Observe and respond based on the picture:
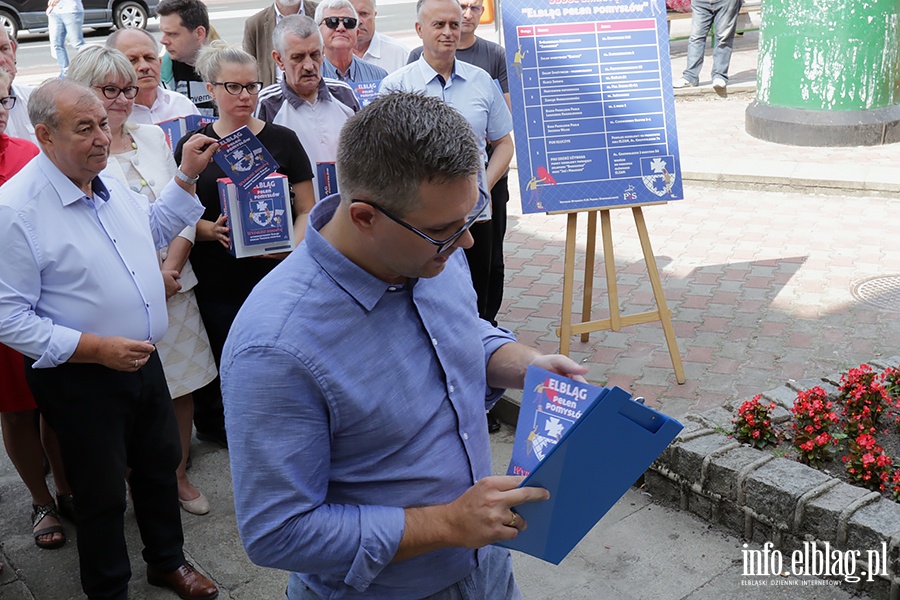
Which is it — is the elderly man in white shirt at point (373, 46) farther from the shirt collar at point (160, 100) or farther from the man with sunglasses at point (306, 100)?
the shirt collar at point (160, 100)

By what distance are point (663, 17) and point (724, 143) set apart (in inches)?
194

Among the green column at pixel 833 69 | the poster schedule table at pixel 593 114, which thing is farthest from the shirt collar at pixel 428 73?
the green column at pixel 833 69

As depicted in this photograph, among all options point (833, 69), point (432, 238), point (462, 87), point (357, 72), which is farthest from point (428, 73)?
point (833, 69)

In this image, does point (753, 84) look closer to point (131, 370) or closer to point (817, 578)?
point (817, 578)

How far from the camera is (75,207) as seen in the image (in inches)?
127

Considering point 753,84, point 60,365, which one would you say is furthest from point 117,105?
point 753,84

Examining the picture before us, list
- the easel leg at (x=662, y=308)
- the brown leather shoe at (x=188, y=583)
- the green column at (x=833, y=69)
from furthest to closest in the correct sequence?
the green column at (x=833, y=69) → the easel leg at (x=662, y=308) → the brown leather shoe at (x=188, y=583)

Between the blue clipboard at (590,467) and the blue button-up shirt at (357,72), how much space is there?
13.9 feet

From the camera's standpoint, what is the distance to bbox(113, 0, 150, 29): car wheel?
19.6m

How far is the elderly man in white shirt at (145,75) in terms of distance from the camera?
4.64 metres

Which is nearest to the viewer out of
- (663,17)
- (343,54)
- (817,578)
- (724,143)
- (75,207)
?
(75,207)

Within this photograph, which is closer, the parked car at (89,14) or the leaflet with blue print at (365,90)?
the leaflet with blue print at (365,90)

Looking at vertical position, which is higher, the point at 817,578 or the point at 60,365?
the point at 60,365

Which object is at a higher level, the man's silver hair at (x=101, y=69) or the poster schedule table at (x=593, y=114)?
the man's silver hair at (x=101, y=69)
